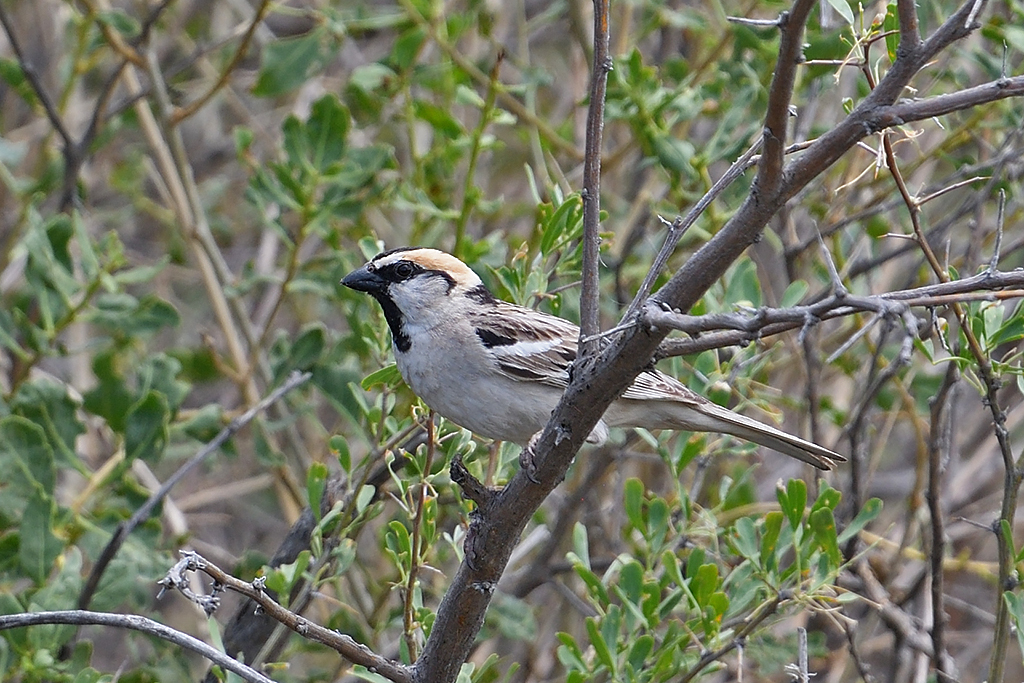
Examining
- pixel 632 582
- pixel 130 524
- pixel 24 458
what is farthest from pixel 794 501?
pixel 24 458

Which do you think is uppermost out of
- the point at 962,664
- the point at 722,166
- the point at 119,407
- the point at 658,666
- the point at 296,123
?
the point at 722,166

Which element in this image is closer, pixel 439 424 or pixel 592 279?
pixel 592 279

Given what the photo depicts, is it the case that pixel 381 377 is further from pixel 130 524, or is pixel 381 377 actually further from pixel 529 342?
pixel 130 524

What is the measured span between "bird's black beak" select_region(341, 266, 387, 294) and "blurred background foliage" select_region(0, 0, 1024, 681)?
183 millimetres

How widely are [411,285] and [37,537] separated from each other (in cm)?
122

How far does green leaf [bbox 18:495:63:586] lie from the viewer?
2.95 meters

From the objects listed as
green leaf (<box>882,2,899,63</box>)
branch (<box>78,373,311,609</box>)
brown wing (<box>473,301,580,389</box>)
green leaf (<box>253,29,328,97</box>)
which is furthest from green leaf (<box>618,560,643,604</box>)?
green leaf (<box>253,29,328,97</box>)

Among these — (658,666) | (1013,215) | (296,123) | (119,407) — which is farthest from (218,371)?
(1013,215)

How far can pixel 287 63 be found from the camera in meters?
3.95

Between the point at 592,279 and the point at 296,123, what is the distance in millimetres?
1967

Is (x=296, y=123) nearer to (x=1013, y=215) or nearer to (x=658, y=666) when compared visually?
(x=658, y=666)

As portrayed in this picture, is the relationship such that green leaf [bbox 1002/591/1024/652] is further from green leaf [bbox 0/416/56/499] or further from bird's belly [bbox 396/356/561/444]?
green leaf [bbox 0/416/56/499]

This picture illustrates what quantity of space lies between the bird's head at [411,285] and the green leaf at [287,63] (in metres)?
0.96

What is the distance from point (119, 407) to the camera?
11.2 feet
